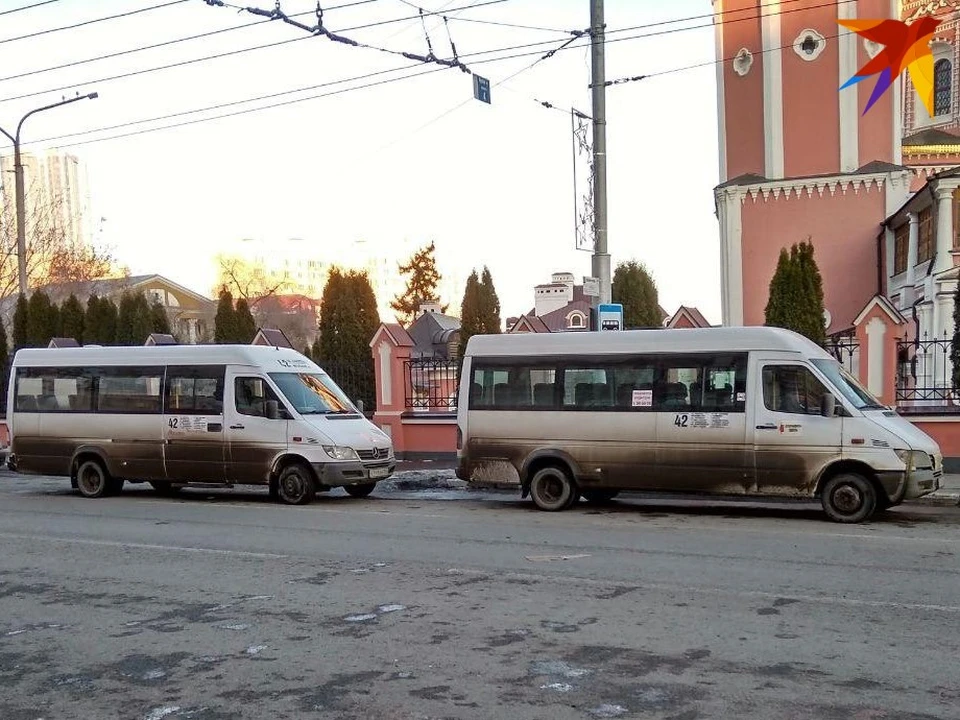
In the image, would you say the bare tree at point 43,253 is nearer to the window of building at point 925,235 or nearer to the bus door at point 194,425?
the bus door at point 194,425

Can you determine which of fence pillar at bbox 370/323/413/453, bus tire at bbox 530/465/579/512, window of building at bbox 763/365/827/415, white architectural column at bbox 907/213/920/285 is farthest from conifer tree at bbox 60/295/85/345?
white architectural column at bbox 907/213/920/285

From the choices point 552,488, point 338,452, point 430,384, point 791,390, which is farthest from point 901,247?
point 338,452

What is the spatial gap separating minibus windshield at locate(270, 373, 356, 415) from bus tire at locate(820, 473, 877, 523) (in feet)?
24.8

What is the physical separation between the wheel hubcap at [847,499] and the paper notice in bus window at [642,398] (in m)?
2.61

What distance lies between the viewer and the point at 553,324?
88.2m

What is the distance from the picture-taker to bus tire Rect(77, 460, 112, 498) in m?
16.5

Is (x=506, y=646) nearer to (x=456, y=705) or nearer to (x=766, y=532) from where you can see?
(x=456, y=705)

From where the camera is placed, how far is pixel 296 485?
15.0 meters

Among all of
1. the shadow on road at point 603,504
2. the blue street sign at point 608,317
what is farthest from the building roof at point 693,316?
the shadow on road at point 603,504

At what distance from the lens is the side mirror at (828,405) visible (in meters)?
12.0

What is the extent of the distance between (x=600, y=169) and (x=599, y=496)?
5.77 metres

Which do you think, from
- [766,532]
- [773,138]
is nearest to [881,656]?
[766,532]

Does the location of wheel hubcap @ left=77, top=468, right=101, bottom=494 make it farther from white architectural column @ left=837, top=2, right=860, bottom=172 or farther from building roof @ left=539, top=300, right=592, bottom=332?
building roof @ left=539, top=300, right=592, bottom=332

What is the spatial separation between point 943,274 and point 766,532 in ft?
71.9
